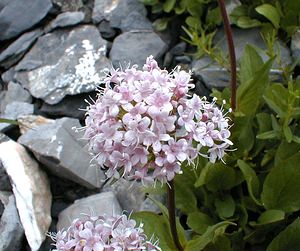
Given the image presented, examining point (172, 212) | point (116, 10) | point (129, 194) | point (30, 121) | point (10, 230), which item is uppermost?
point (172, 212)

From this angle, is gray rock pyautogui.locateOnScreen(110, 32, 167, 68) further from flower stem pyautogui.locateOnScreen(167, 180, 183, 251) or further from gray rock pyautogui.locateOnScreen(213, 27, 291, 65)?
flower stem pyautogui.locateOnScreen(167, 180, 183, 251)

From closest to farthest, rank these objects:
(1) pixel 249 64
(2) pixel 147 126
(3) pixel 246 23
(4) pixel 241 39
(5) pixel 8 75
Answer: (2) pixel 147 126
(1) pixel 249 64
(3) pixel 246 23
(4) pixel 241 39
(5) pixel 8 75

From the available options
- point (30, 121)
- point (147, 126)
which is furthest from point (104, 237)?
point (30, 121)

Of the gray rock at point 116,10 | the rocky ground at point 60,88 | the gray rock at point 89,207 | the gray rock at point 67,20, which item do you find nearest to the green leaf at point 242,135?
the rocky ground at point 60,88

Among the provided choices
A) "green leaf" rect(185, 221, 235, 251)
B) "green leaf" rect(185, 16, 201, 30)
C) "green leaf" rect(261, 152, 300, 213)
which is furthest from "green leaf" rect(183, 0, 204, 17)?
"green leaf" rect(185, 221, 235, 251)

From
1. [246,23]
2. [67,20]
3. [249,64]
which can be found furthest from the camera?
[67,20]

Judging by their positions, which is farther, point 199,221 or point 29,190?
point 29,190

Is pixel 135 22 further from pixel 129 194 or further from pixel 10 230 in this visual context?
pixel 10 230

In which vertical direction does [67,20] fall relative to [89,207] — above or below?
above

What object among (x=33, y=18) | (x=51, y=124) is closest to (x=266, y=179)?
(x=51, y=124)
